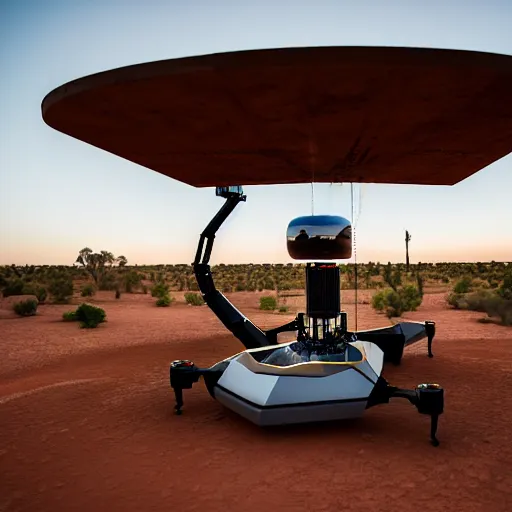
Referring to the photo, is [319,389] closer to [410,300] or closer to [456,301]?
[410,300]

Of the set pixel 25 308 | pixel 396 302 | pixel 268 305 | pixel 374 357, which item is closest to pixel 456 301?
pixel 396 302

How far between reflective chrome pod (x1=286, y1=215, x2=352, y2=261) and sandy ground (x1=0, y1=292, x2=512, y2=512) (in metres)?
2.48

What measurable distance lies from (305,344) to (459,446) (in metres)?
2.77

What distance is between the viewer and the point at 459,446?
551 cm

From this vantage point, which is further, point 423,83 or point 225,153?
point 225,153

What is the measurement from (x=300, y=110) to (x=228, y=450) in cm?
402

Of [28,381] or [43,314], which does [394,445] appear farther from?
[43,314]

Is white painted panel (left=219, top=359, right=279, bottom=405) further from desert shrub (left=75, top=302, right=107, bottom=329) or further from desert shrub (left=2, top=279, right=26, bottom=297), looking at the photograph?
desert shrub (left=2, top=279, right=26, bottom=297)

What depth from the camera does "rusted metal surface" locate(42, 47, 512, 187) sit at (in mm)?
4352

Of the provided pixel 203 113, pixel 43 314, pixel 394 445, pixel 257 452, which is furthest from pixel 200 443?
pixel 43 314

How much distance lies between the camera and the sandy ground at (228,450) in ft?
14.5

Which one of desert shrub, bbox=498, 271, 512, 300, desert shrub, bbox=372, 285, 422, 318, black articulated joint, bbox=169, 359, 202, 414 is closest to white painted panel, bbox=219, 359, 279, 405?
black articulated joint, bbox=169, 359, 202, 414

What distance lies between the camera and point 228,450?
5.48 meters

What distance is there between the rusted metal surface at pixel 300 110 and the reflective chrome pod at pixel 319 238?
119cm
